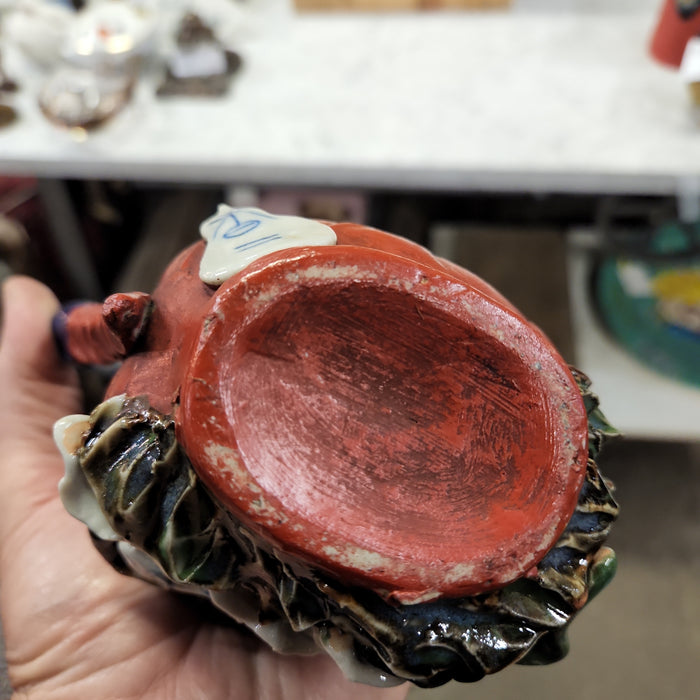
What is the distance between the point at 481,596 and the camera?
0.40m

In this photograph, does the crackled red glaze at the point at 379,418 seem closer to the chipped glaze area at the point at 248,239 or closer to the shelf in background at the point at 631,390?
the chipped glaze area at the point at 248,239

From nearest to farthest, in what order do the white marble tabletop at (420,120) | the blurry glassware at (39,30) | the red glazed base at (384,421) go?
1. the red glazed base at (384,421)
2. the white marble tabletop at (420,120)
3. the blurry glassware at (39,30)

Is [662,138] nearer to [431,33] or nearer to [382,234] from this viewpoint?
[431,33]

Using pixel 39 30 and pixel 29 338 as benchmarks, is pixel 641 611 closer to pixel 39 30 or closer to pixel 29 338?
pixel 29 338

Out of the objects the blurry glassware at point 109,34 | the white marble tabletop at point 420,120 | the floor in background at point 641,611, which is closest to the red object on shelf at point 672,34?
the white marble tabletop at point 420,120

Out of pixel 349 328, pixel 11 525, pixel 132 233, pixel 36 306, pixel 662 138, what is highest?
pixel 349 328

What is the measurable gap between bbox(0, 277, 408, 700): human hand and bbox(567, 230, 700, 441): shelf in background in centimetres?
73

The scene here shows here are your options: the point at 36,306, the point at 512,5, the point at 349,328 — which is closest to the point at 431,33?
the point at 512,5

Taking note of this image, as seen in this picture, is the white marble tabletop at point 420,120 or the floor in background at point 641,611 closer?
the white marble tabletop at point 420,120

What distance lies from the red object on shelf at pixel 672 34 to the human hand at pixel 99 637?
3.32 feet

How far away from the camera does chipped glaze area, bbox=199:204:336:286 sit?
42 cm

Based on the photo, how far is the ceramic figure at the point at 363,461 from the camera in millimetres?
373

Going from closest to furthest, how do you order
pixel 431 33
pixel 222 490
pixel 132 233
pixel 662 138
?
pixel 222 490 → pixel 662 138 → pixel 431 33 → pixel 132 233

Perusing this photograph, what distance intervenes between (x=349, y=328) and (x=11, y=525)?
516 millimetres
